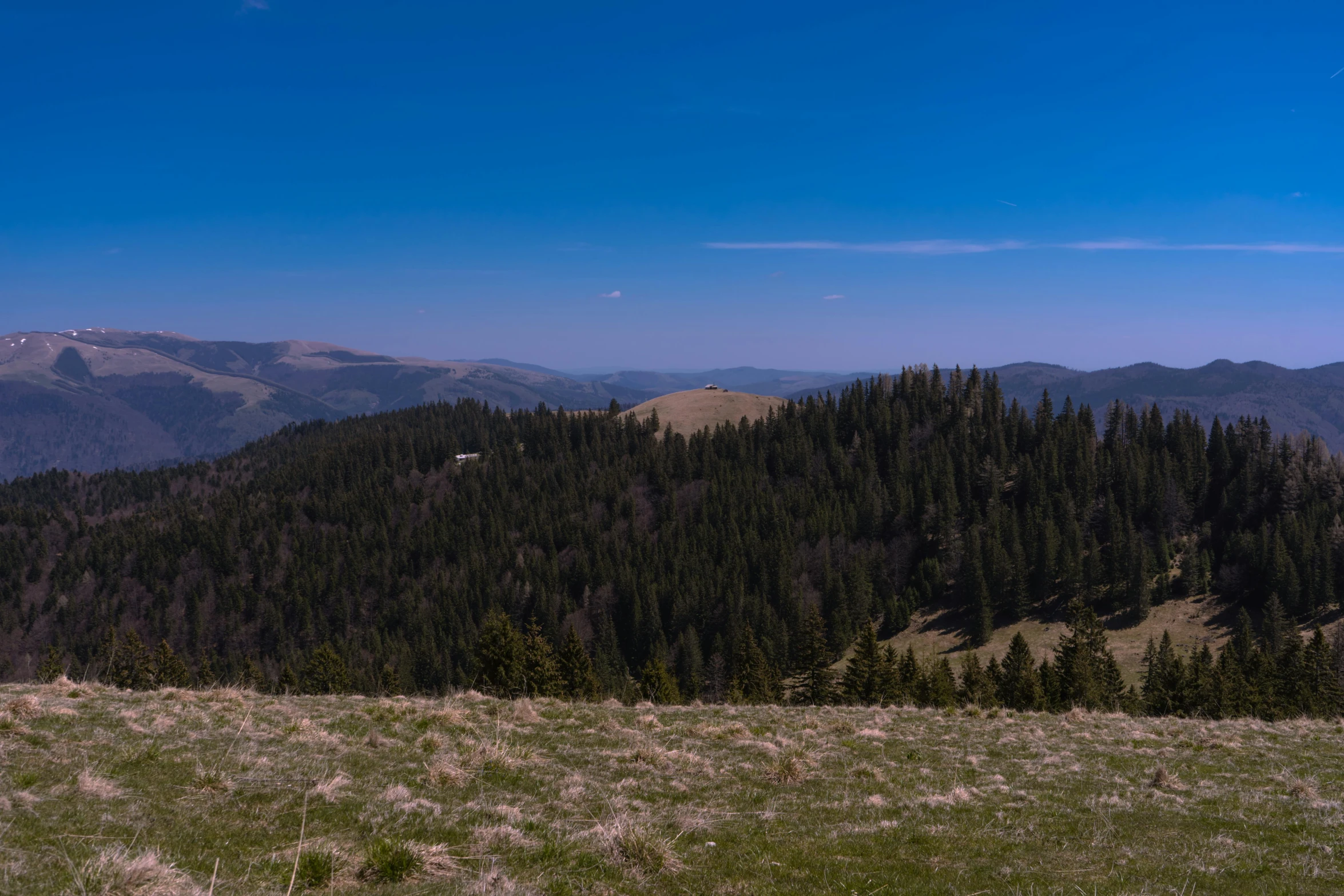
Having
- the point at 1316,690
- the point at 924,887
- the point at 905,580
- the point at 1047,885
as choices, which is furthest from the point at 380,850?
the point at 905,580

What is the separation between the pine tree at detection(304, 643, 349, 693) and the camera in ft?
266

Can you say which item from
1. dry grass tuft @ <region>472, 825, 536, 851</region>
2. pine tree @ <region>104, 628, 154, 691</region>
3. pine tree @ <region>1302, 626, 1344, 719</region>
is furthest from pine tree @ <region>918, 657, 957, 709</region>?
pine tree @ <region>104, 628, 154, 691</region>

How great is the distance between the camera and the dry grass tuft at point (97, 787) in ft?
37.0

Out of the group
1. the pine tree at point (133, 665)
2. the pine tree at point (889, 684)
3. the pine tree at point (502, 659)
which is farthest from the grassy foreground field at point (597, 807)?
the pine tree at point (133, 665)

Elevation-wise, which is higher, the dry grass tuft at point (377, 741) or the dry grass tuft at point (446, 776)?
the dry grass tuft at point (446, 776)

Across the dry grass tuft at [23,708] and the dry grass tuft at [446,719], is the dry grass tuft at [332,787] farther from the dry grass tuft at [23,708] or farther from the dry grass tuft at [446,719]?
the dry grass tuft at [23,708]

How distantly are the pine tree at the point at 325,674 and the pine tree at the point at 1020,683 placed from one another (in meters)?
71.2

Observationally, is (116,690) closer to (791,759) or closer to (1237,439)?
(791,759)

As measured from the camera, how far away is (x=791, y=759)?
17.2m

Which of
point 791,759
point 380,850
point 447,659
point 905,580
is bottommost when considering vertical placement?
point 447,659

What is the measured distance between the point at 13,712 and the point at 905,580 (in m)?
149

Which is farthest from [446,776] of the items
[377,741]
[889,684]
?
[889,684]

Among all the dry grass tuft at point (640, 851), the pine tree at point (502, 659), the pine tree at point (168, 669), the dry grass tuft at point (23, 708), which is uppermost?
the dry grass tuft at point (640, 851)

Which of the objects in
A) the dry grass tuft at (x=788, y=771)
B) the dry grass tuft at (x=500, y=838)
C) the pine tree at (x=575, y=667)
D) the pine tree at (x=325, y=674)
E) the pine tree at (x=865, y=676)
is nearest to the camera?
the dry grass tuft at (x=500, y=838)
